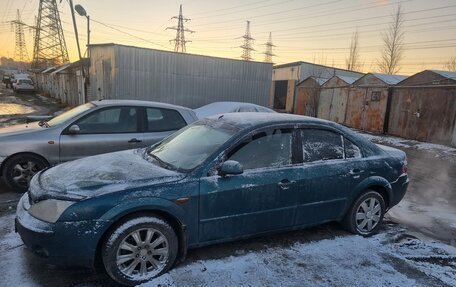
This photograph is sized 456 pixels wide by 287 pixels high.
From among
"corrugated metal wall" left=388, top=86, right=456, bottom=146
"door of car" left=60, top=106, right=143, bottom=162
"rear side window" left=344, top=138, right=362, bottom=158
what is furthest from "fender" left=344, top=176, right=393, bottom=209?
"corrugated metal wall" left=388, top=86, right=456, bottom=146

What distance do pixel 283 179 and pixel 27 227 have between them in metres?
2.49

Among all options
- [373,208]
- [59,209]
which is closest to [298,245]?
[373,208]

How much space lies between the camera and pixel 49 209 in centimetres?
294

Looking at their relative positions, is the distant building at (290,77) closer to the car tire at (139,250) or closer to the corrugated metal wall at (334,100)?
the corrugated metal wall at (334,100)

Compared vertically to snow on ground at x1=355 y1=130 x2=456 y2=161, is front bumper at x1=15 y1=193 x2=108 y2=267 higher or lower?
higher

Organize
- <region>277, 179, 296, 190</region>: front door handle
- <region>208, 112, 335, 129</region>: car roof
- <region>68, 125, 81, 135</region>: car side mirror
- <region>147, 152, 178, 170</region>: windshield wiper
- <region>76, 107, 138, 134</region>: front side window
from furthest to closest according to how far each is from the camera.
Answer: <region>76, 107, 138, 134</region>: front side window < <region>68, 125, 81, 135</region>: car side mirror < <region>208, 112, 335, 129</region>: car roof < <region>277, 179, 296, 190</region>: front door handle < <region>147, 152, 178, 170</region>: windshield wiper

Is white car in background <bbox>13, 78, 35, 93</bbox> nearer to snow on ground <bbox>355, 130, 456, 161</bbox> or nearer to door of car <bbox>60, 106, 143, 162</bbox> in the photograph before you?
snow on ground <bbox>355, 130, 456, 161</bbox>

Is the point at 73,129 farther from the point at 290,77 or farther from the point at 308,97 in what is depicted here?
the point at 290,77

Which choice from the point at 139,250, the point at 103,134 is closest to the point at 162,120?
the point at 103,134

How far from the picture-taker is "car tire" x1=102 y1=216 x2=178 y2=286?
300cm

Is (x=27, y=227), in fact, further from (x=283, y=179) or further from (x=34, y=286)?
(x=283, y=179)

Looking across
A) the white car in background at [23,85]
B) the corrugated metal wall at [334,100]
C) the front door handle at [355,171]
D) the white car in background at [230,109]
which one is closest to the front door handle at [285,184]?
the front door handle at [355,171]

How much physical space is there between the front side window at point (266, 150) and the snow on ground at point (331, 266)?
3.37ft

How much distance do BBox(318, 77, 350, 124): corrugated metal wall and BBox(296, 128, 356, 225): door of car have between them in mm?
15683
